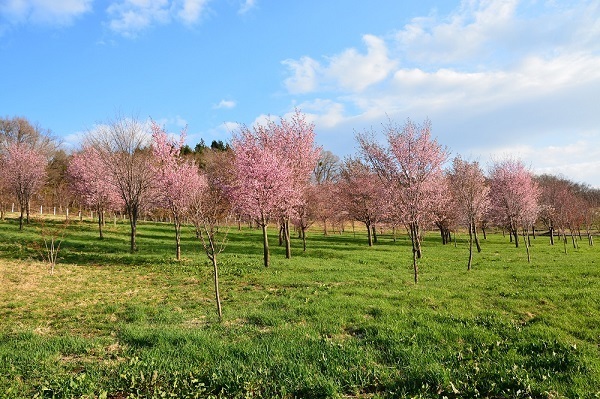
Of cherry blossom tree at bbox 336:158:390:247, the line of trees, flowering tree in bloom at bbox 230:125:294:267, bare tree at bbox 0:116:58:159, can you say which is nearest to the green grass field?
the line of trees

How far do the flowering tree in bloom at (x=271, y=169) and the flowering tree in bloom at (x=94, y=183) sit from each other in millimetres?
15949

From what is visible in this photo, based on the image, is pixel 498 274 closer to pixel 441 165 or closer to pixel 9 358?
pixel 441 165

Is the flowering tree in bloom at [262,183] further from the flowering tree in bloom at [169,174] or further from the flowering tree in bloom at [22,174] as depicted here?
the flowering tree in bloom at [22,174]

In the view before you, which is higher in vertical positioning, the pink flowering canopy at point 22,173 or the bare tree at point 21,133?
the bare tree at point 21,133

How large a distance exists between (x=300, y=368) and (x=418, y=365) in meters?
2.30

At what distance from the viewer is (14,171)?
127ft

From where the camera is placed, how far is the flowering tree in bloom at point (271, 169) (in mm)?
24328

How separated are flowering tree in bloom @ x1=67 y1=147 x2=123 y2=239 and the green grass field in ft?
65.7

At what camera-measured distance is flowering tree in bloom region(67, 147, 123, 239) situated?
35.7m

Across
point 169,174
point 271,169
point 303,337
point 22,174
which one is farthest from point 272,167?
point 22,174

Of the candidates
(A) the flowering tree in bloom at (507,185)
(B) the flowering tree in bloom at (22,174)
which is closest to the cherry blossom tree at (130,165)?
(B) the flowering tree in bloom at (22,174)

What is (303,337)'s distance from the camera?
27.0 feet

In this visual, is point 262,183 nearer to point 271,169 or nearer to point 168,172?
point 271,169

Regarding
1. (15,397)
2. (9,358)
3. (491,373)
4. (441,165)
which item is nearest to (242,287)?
(9,358)
